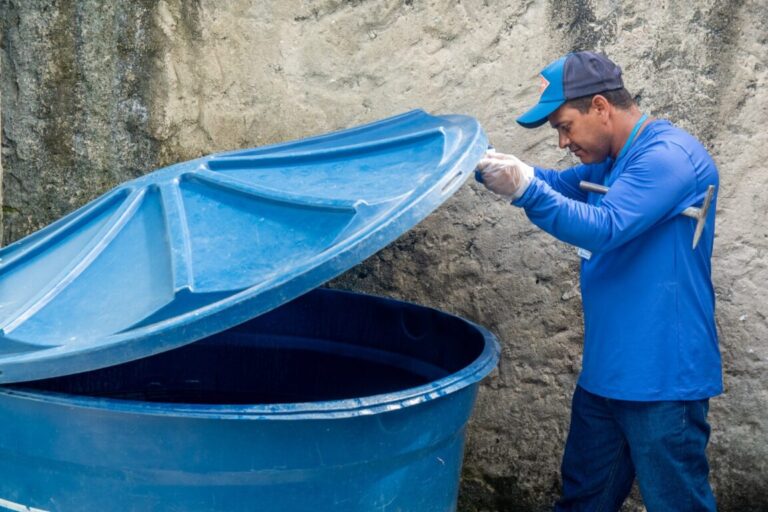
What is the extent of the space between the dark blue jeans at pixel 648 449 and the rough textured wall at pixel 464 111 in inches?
19.9

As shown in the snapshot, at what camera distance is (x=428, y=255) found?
309cm

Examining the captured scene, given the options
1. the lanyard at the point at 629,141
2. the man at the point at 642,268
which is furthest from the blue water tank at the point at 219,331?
the lanyard at the point at 629,141

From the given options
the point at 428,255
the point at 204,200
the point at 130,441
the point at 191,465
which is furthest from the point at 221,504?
the point at 428,255

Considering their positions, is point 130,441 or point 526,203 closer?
point 130,441

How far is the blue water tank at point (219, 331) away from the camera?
6.10 feet

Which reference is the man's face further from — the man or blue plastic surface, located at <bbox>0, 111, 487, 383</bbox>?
blue plastic surface, located at <bbox>0, 111, 487, 383</bbox>

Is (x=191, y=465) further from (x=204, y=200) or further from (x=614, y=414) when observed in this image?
(x=614, y=414)

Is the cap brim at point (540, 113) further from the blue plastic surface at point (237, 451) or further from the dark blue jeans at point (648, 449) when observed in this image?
the dark blue jeans at point (648, 449)

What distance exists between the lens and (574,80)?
2.31 m

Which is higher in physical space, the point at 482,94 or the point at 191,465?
the point at 482,94

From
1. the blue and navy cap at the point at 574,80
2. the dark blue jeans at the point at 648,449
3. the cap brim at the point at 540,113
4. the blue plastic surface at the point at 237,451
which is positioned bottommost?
the dark blue jeans at the point at 648,449

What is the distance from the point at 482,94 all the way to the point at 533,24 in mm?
258

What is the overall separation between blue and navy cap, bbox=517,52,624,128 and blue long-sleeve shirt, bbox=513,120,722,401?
0.52 ft

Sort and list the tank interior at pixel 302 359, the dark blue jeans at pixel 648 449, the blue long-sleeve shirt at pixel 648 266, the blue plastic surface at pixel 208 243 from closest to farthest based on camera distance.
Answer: the blue plastic surface at pixel 208 243 < the blue long-sleeve shirt at pixel 648 266 < the dark blue jeans at pixel 648 449 < the tank interior at pixel 302 359
